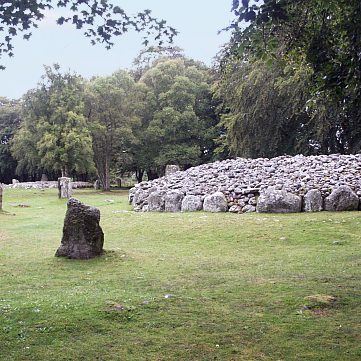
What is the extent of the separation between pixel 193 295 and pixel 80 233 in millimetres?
4411

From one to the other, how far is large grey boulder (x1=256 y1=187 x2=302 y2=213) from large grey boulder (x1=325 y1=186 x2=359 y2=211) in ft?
3.48

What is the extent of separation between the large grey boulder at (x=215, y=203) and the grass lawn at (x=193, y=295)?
3680mm

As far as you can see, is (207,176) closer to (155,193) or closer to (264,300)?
(155,193)

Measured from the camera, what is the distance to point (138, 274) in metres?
9.91

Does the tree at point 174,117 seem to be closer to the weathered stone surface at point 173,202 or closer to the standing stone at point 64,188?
the standing stone at point 64,188

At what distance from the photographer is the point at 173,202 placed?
20828mm

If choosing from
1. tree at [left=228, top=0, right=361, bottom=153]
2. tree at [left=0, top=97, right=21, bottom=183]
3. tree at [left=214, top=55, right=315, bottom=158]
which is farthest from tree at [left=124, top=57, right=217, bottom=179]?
tree at [left=228, top=0, right=361, bottom=153]

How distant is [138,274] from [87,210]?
8.21 feet

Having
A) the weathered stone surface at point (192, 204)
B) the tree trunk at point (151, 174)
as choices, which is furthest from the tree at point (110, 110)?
the weathered stone surface at point (192, 204)

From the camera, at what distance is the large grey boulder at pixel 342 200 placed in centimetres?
1766

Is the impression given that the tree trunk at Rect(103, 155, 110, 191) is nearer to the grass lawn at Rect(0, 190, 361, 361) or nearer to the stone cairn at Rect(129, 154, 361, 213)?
the stone cairn at Rect(129, 154, 361, 213)

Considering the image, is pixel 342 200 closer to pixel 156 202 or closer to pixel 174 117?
pixel 156 202

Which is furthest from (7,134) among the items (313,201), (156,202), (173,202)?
(313,201)

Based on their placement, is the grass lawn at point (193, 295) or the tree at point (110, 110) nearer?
the grass lawn at point (193, 295)
